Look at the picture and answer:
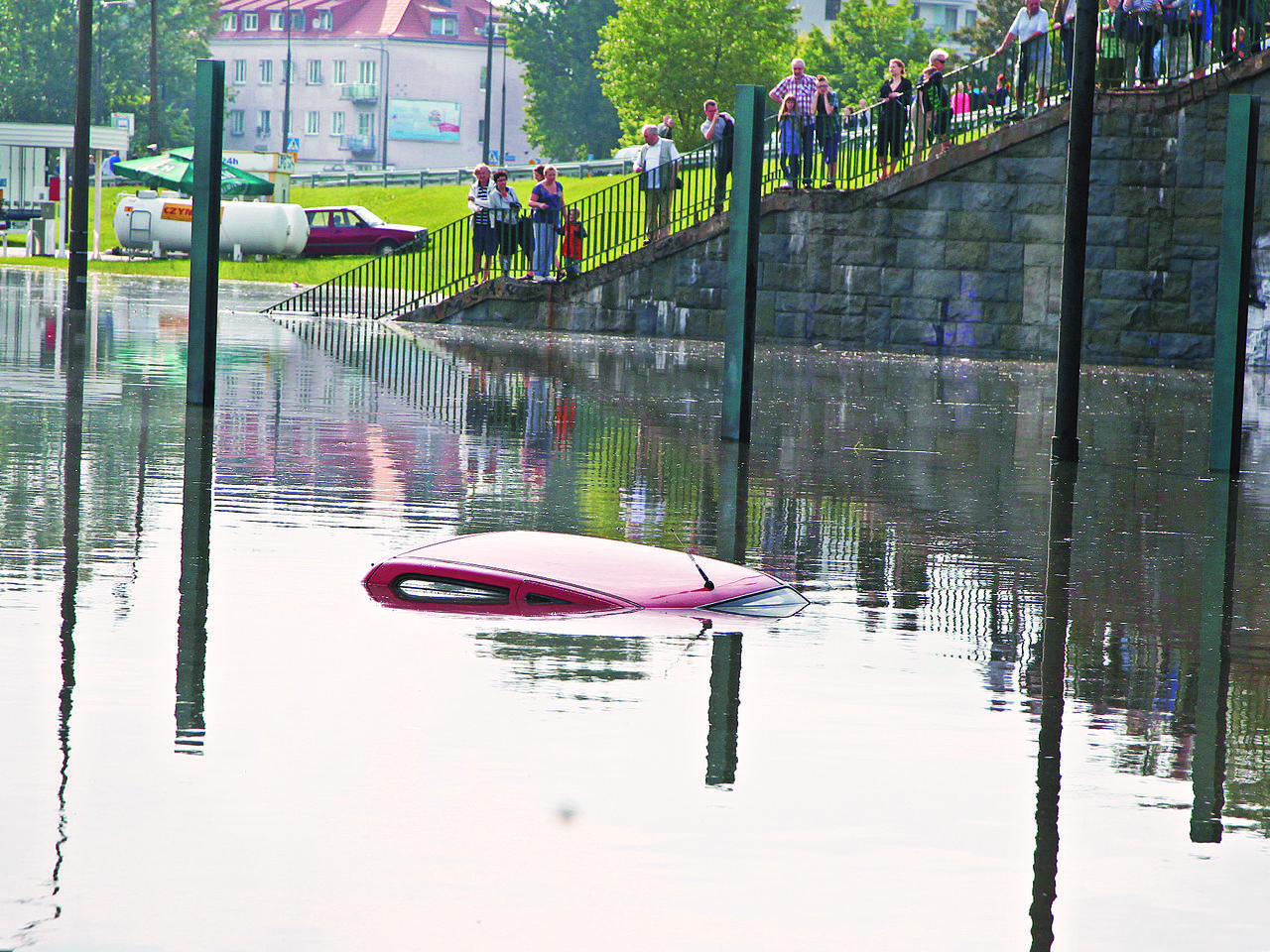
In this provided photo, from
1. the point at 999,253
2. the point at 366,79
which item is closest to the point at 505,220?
the point at 999,253

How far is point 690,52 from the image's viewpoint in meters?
67.7

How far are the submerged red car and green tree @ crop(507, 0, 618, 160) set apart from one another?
8842 centimetres

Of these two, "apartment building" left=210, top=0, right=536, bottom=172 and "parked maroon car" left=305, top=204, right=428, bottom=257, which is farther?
"apartment building" left=210, top=0, right=536, bottom=172

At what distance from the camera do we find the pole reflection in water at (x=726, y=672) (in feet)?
18.4

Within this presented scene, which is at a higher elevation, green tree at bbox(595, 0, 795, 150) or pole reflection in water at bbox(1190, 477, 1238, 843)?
green tree at bbox(595, 0, 795, 150)

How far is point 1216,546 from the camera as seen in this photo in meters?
10.1

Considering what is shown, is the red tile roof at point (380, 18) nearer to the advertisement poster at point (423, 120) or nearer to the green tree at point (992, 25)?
the advertisement poster at point (423, 120)

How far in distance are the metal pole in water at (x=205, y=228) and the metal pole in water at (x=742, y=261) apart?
3985mm

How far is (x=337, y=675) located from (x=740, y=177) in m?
8.24

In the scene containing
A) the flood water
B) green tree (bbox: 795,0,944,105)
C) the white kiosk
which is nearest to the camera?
the flood water

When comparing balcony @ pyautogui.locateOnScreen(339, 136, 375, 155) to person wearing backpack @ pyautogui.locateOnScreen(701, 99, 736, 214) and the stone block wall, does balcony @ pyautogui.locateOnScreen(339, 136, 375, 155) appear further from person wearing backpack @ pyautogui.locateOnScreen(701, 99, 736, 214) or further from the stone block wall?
person wearing backpack @ pyautogui.locateOnScreen(701, 99, 736, 214)

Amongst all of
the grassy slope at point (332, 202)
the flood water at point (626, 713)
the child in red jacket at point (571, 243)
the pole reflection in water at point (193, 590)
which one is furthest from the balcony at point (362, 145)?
the pole reflection in water at point (193, 590)

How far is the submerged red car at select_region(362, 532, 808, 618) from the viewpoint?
782cm

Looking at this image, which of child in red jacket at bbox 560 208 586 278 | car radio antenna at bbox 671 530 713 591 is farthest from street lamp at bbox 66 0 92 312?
car radio antenna at bbox 671 530 713 591
